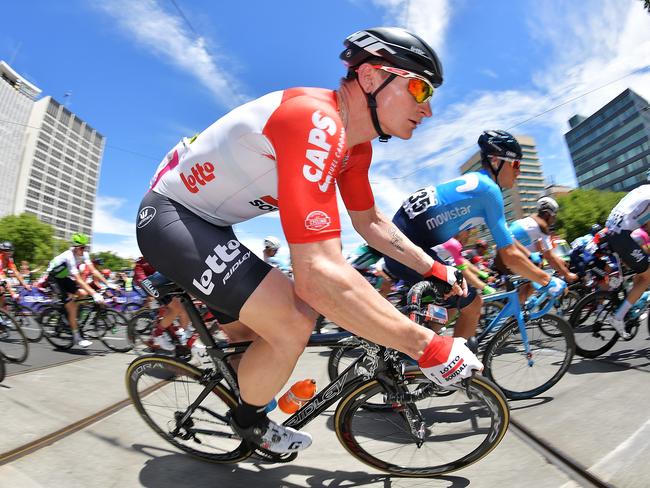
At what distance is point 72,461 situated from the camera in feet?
7.43

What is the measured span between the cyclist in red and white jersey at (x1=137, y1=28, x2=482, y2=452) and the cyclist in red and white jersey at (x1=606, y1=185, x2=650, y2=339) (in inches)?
154

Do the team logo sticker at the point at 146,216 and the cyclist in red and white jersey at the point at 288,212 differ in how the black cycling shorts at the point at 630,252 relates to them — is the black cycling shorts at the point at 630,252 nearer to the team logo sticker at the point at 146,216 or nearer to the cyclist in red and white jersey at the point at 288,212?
the cyclist in red and white jersey at the point at 288,212

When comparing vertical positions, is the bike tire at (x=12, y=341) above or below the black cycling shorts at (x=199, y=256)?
below

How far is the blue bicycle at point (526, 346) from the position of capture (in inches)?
135

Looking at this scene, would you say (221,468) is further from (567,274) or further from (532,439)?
(567,274)

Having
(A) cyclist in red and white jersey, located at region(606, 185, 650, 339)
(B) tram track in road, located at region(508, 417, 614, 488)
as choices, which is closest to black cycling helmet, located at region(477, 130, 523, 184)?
(A) cyclist in red and white jersey, located at region(606, 185, 650, 339)

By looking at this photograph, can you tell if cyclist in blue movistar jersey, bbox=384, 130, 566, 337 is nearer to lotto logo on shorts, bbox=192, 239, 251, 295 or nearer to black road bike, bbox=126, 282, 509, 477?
black road bike, bbox=126, 282, 509, 477

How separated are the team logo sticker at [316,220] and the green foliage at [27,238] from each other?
280 ft

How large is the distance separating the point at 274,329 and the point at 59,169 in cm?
17840

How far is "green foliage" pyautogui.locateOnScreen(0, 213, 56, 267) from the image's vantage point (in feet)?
233

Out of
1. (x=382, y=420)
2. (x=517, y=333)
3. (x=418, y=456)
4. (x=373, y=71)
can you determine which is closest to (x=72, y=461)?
(x=382, y=420)

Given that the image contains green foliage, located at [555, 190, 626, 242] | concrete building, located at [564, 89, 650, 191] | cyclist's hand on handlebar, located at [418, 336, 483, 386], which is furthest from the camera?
concrete building, located at [564, 89, 650, 191]

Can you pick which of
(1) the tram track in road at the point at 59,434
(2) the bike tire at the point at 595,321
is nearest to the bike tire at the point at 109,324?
(1) the tram track in road at the point at 59,434

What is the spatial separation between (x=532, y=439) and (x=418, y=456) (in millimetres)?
806
